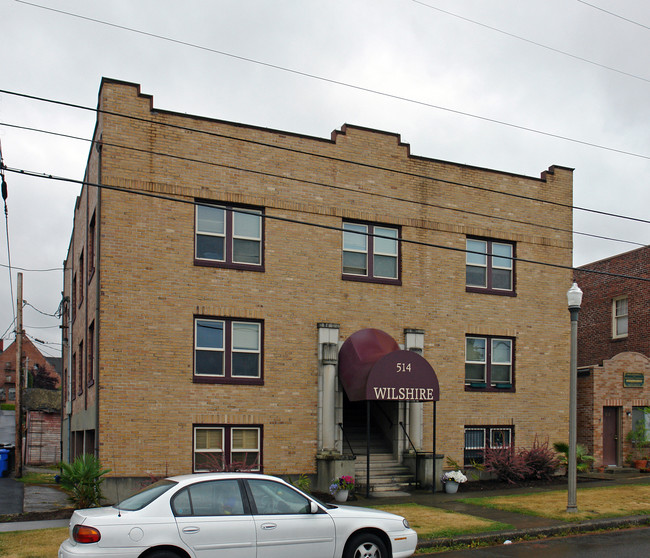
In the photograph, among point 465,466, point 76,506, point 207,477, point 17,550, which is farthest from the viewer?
point 465,466

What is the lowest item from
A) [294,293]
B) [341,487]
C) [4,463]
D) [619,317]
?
[4,463]

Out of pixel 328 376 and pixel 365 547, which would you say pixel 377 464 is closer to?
pixel 328 376

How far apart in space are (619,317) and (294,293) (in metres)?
16.4

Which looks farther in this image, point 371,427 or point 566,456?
point 566,456

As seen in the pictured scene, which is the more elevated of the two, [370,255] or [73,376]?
[370,255]

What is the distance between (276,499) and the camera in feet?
31.9

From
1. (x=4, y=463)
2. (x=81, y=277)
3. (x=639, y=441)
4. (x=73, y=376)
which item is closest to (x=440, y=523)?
(x=639, y=441)

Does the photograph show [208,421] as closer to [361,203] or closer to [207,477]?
[361,203]

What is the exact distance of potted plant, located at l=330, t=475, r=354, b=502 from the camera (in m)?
17.8

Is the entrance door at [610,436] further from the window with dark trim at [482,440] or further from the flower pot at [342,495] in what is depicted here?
the flower pot at [342,495]

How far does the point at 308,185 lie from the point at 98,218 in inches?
219

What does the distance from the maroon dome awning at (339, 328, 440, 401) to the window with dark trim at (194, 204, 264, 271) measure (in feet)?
10.8

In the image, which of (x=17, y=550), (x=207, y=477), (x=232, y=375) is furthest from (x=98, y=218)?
(x=207, y=477)

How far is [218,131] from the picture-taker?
1936 centimetres
